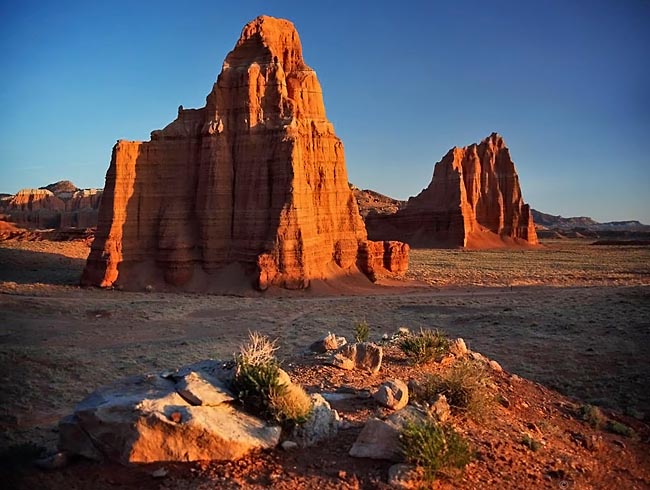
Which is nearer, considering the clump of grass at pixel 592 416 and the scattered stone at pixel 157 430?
the scattered stone at pixel 157 430

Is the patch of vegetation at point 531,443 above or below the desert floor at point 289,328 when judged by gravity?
above

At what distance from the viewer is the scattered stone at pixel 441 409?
710cm

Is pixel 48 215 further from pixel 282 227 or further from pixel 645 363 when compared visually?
pixel 645 363

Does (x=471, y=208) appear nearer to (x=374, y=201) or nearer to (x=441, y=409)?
(x=374, y=201)

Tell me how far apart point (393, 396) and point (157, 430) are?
12.0 ft

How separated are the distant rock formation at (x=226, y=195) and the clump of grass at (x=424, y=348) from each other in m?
18.5

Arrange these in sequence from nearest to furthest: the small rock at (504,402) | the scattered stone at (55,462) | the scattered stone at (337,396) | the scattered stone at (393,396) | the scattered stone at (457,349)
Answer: the scattered stone at (55,462)
the scattered stone at (393,396)
the scattered stone at (337,396)
the small rock at (504,402)
the scattered stone at (457,349)

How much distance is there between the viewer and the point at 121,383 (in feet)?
24.1

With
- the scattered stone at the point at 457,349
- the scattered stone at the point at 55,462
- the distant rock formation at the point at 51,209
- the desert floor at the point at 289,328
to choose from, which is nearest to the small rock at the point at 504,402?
the scattered stone at the point at 457,349

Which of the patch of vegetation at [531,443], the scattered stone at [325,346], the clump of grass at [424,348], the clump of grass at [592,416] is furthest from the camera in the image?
the scattered stone at [325,346]

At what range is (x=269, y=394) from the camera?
6797 mm

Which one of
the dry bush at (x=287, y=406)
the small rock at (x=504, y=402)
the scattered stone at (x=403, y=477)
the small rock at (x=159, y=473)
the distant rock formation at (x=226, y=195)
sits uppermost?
the distant rock formation at (x=226, y=195)

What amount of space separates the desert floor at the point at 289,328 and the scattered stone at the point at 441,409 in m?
5.68

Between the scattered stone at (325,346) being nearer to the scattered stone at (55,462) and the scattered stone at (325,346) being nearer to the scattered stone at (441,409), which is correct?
the scattered stone at (441,409)
